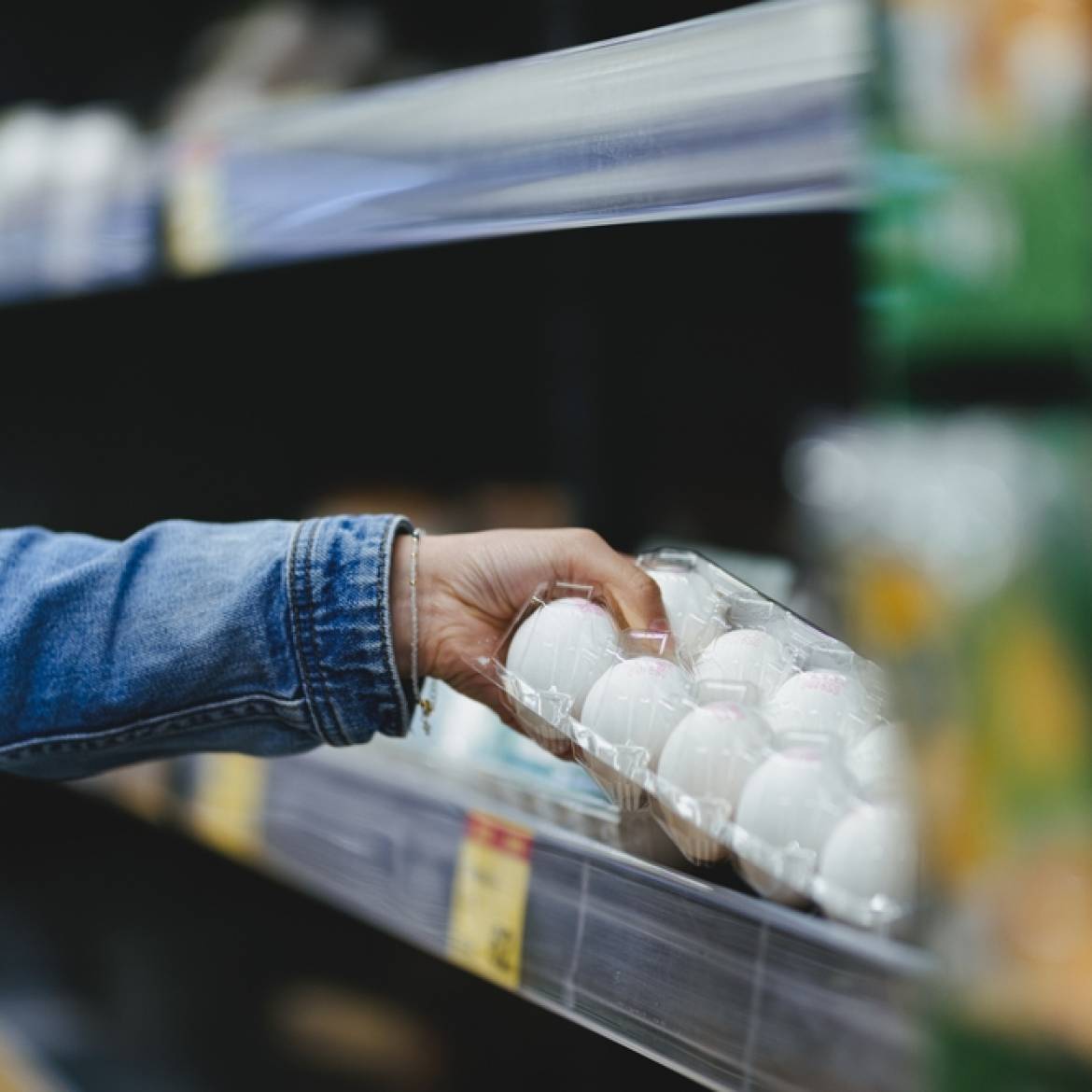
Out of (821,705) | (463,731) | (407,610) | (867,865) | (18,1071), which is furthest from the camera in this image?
(18,1071)

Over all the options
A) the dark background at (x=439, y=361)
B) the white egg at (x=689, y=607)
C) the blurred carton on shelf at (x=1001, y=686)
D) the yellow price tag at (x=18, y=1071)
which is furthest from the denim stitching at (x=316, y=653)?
the yellow price tag at (x=18, y=1071)

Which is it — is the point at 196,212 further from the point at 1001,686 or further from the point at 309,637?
the point at 1001,686

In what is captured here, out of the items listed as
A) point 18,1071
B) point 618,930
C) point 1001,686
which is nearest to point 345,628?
point 618,930

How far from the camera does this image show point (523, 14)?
1.52 meters

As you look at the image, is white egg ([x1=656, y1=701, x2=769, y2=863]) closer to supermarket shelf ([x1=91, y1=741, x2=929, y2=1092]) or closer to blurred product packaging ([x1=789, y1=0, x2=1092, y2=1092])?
supermarket shelf ([x1=91, y1=741, x2=929, y2=1092])

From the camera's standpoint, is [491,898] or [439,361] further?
[439,361]

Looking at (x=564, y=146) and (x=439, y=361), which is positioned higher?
(x=564, y=146)

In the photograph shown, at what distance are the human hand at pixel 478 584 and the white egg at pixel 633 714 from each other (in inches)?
3.2

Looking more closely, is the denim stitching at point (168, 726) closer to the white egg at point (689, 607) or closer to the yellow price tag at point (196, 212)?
the white egg at point (689, 607)

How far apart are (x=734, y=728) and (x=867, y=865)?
0.11 m

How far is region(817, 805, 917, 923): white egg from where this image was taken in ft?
1.84

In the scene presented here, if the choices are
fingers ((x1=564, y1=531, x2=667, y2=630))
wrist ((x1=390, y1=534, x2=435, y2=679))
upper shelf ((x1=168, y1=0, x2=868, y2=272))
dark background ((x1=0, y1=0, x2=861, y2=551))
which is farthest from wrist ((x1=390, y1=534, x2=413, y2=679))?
dark background ((x1=0, y1=0, x2=861, y2=551))

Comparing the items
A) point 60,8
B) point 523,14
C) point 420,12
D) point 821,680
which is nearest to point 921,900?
point 821,680

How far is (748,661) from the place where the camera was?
0.74 meters
